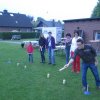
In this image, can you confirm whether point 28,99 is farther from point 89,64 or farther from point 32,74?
point 32,74

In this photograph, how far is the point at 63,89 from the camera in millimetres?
9406

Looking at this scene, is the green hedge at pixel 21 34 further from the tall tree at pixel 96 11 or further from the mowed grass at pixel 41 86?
the mowed grass at pixel 41 86

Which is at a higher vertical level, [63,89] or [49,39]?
[49,39]

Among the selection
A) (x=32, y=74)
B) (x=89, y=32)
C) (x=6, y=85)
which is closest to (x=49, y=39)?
(x=32, y=74)

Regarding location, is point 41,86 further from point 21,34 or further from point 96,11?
point 21,34

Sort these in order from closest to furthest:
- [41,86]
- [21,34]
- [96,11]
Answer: [41,86]
[96,11]
[21,34]

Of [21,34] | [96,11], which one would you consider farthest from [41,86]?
[21,34]

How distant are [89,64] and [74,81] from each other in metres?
2.04

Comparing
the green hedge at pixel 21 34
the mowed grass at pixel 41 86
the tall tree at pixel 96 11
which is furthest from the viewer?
the tall tree at pixel 96 11

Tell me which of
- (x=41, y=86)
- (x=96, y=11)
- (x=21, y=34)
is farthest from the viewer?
(x=21, y=34)

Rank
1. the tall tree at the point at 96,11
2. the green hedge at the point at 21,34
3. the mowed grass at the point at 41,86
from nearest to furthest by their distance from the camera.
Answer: the mowed grass at the point at 41,86, the green hedge at the point at 21,34, the tall tree at the point at 96,11

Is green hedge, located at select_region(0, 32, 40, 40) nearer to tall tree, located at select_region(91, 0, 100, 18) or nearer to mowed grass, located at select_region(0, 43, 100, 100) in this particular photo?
tall tree, located at select_region(91, 0, 100, 18)

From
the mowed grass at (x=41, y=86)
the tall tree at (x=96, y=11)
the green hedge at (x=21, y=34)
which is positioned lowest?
the mowed grass at (x=41, y=86)

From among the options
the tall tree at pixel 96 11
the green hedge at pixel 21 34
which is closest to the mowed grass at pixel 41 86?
the green hedge at pixel 21 34
